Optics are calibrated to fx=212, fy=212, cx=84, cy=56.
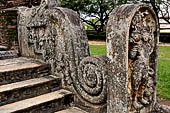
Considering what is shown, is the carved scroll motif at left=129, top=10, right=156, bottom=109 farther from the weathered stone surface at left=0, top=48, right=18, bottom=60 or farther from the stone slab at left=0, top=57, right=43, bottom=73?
the weathered stone surface at left=0, top=48, right=18, bottom=60

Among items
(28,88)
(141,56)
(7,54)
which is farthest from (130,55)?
(7,54)

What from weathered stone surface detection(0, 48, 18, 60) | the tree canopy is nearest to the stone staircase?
weathered stone surface detection(0, 48, 18, 60)

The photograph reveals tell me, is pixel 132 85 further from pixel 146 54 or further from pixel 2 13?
pixel 2 13

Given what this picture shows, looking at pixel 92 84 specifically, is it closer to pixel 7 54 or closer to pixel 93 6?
pixel 7 54

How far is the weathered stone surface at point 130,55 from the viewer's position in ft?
7.13

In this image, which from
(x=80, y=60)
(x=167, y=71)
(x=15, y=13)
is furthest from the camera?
(x=167, y=71)

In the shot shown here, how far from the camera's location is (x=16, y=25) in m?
4.16

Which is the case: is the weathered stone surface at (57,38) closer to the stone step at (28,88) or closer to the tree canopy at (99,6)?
the stone step at (28,88)

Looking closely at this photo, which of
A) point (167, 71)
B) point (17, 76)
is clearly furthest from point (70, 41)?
point (167, 71)

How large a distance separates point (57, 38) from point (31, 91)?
0.86m

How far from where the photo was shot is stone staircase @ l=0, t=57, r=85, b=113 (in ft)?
8.68

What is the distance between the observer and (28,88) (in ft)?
9.40

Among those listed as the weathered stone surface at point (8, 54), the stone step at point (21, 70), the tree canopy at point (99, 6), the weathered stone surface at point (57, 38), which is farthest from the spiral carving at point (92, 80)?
the tree canopy at point (99, 6)

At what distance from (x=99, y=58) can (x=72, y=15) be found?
2.97 ft
